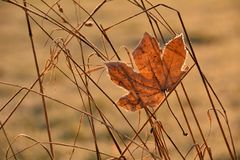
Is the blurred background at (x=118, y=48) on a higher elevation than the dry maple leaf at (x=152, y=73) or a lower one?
higher

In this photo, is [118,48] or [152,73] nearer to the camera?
[152,73]

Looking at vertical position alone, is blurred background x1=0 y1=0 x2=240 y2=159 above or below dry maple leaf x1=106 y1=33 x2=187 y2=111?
above

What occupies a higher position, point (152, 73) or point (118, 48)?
point (118, 48)

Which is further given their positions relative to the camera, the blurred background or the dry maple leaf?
the blurred background
